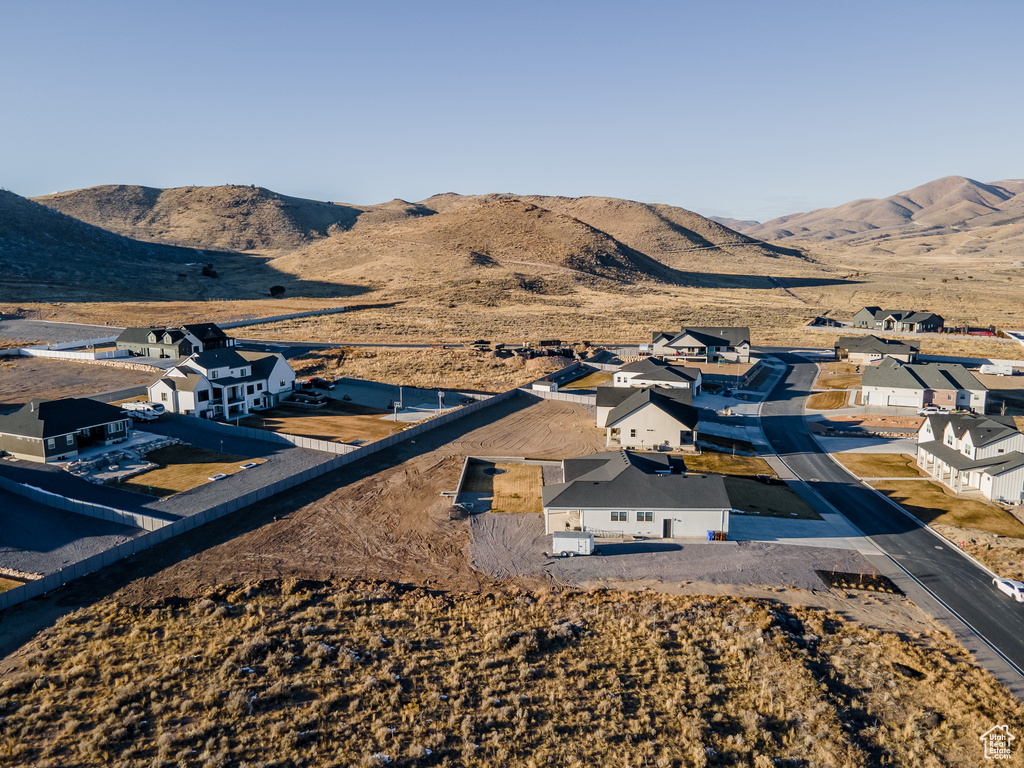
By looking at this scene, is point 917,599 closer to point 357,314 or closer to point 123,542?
Answer: point 123,542

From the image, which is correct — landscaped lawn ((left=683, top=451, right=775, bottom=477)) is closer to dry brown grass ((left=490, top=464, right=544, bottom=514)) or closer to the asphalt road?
the asphalt road

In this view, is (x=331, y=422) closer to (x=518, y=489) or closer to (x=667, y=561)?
(x=518, y=489)

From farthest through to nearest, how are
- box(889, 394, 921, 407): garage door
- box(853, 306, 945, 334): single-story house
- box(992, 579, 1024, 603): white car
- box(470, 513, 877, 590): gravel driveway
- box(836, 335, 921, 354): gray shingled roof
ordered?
box(853, 306, 945, 334): single-story house, box(836, 335, 921, 354): gray shingled roof, box(889, 394, 921, 407): garage door, box(470, 513, 877, 590): gravel driveway, box(992, 579, 1024, 603): white car

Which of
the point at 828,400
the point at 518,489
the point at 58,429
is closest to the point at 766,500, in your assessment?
the point at 518,489

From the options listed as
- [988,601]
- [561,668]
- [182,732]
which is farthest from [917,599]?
[182,732]

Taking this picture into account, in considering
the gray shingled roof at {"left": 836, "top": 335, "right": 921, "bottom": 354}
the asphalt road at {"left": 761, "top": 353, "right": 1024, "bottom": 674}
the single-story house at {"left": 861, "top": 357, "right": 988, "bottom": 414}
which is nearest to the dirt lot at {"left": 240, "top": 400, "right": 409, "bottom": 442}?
the asphalt road at {"left": 761, "top": 353, "right": 1024, "bottom": 674}

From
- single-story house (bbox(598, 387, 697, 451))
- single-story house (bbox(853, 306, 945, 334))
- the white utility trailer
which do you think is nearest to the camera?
the white utility trailer
